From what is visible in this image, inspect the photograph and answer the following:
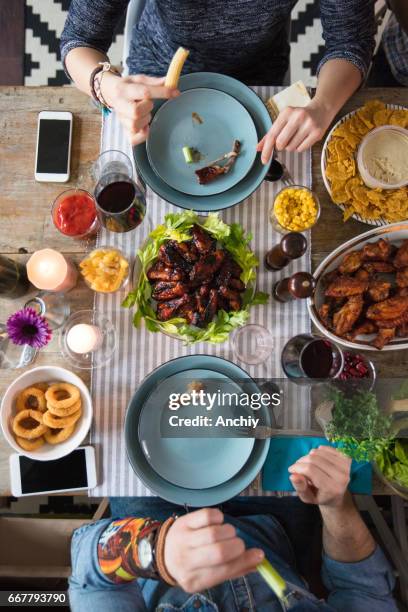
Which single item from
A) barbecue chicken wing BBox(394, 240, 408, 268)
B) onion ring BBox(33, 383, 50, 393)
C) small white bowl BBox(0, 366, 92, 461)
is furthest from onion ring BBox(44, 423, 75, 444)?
barbecue chicken wing BBox(394, 240, 408, 268)

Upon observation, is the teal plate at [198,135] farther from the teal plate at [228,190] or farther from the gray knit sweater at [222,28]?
the gray knit sweater at [222,28]

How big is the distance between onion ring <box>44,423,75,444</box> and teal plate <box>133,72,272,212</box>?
26.6 inches

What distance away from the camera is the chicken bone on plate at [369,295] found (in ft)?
4.24

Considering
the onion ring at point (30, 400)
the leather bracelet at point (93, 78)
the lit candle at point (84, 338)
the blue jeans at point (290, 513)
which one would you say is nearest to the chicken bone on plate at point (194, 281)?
the lit candle at point (84, 338)

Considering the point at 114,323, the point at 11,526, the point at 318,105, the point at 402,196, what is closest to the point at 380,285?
the point at 402,196

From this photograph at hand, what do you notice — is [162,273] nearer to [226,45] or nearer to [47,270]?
[47,270]

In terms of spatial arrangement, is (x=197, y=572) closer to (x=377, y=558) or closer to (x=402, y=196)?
(x=377, y=558)

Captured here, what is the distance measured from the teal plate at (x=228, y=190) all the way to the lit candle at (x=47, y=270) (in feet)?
1.09

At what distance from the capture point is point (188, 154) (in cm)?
136

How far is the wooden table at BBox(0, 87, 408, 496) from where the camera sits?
1406 millimetres

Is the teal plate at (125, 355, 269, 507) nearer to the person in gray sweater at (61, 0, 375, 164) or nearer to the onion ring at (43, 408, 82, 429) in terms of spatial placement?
the onion ring at (43, 408, 82, 429)

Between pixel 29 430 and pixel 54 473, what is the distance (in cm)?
15

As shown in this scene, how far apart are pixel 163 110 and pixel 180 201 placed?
0.88 ft

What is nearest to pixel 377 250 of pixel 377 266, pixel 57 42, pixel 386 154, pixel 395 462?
pixel 377 266
